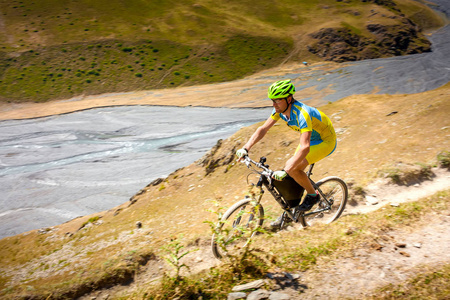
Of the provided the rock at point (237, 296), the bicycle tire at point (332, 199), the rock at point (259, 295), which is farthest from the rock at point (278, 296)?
the bicycle tire at point (332, 199)

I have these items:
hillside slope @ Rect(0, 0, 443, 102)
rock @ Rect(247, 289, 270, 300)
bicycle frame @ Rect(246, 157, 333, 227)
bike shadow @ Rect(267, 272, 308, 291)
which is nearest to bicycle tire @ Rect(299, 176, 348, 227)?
bicycle frame @ Rect(246, 157, 333, 227)

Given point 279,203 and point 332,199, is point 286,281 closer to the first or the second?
point 279,203

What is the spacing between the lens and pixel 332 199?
626 centimetres

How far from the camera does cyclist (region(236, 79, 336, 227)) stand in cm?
480

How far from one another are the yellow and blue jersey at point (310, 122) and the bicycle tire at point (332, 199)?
118 centimetres

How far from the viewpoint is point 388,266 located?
4.05 meters

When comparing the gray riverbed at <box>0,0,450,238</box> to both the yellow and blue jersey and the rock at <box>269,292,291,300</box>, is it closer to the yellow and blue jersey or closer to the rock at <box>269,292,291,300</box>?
the yellow and blue jersey

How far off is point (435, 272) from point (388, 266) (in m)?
0.50

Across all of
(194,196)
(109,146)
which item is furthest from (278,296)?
(109,146)

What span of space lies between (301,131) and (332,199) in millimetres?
2112

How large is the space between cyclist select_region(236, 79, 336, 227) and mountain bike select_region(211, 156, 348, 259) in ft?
0.65

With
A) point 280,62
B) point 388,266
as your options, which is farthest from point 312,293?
point 280,62

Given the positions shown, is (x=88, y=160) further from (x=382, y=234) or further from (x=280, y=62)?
(x=280, y=62)

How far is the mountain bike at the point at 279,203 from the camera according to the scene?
4802mm
